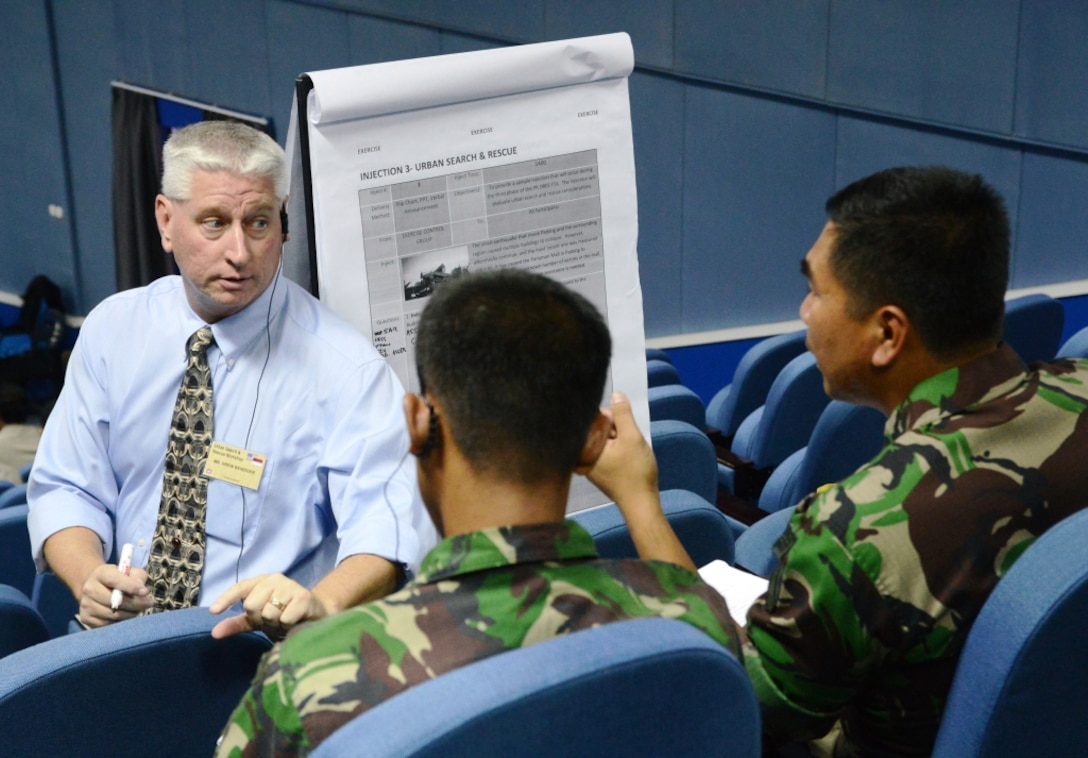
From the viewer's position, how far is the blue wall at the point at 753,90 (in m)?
4.68

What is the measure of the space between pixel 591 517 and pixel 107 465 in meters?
1.01

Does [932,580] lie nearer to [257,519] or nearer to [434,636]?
[434,636]

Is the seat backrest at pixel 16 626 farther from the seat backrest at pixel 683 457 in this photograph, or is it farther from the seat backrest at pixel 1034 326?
the seat backrest at pixel 1034 326

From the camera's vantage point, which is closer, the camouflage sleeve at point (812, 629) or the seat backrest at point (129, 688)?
the camouflage sleeve at point (812, 629)

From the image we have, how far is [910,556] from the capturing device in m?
1.31

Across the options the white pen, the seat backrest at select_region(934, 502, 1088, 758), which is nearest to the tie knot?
the white pen

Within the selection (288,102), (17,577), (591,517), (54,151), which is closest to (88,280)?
(54,151)

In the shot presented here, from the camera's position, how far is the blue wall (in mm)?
4676

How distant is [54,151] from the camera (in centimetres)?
979

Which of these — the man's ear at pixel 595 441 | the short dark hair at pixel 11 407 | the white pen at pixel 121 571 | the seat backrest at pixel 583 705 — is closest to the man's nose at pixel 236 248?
the white pen at pixel 121 571

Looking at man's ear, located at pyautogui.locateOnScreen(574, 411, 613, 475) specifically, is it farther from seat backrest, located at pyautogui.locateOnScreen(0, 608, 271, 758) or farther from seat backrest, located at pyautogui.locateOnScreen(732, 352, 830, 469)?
seat backrest, located at pyautogui.locateOnScreen(732, 352, 830, 469)

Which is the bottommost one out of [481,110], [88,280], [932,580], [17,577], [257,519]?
[88,280]

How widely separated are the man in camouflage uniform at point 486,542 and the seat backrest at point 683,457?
3.73ft

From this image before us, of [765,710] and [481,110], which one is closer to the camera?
[765,710]
